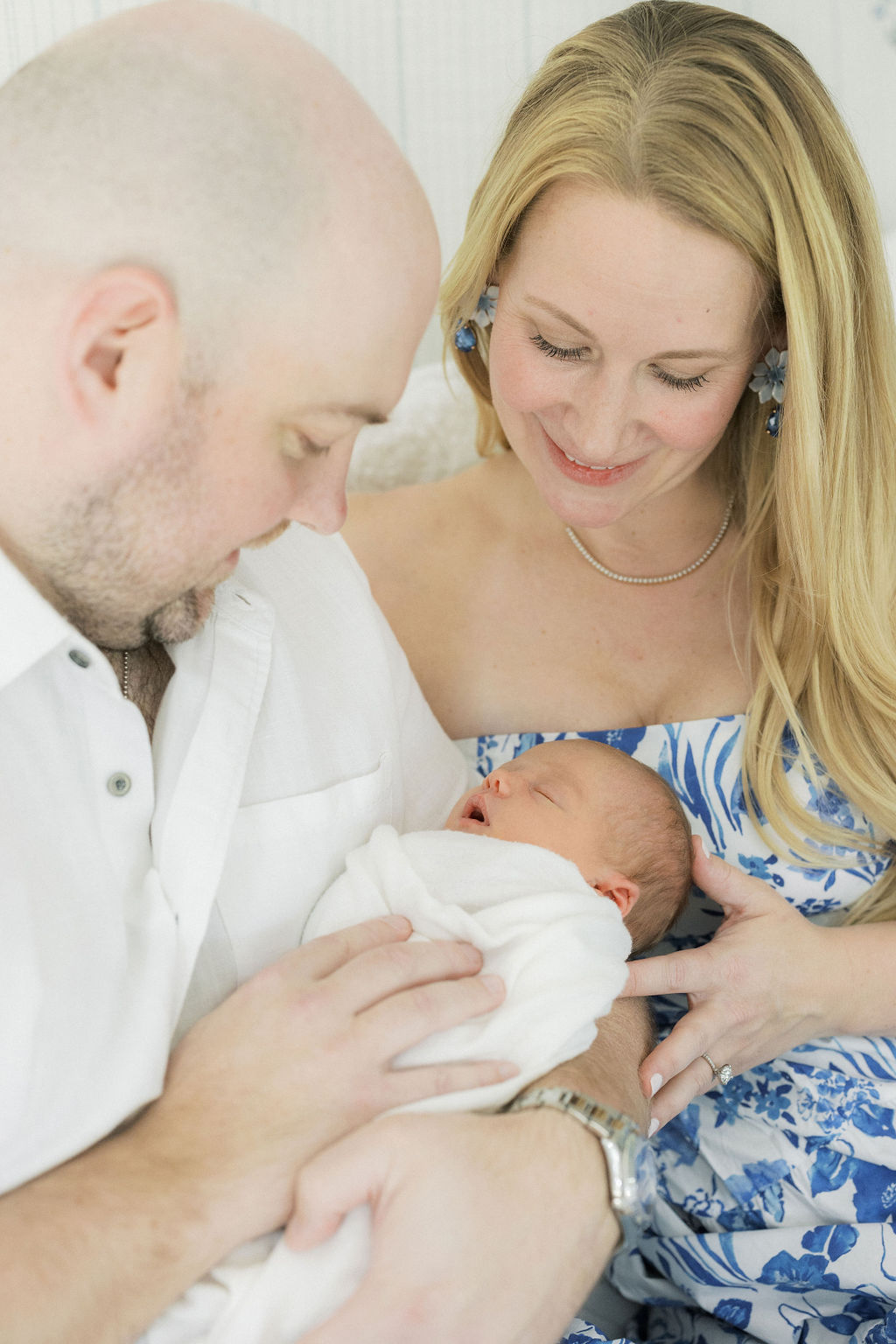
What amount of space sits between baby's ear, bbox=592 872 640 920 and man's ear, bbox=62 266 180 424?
80cm

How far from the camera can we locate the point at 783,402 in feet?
5.44

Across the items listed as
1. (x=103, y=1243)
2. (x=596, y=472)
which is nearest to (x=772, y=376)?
(x=596, y=472)

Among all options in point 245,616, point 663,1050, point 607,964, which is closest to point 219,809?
point 245,616

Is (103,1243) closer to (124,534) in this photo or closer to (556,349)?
(124,534)

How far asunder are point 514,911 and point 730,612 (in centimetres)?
81

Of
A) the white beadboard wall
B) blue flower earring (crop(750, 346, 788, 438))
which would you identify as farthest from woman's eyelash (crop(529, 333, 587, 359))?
the white beadboard wall

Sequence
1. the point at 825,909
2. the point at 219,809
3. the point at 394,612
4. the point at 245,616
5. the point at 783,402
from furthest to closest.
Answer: the point at 394,612, the point at 825,909, the point at 783,402, the point at 245,616, the point at 219,809

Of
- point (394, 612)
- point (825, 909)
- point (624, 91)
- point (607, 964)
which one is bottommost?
point (825, 909)

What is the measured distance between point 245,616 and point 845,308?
0.91 meters

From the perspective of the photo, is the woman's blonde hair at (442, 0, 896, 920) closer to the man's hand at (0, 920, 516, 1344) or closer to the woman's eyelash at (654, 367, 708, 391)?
the woman's eyelash at (654, 367, 708, 391)

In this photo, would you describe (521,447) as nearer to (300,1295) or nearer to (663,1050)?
(663,1050)

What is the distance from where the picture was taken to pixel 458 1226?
102 cm

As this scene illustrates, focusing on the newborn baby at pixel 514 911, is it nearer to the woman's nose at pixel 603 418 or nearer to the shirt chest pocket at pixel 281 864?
the shirt chest pocket at pixel 281 864

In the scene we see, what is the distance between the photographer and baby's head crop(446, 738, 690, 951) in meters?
1.44
